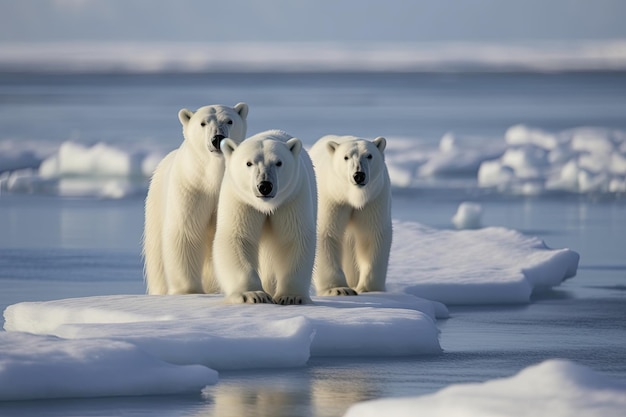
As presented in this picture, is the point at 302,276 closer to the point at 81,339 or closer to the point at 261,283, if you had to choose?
the point at 261,283

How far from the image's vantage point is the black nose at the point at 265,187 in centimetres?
692

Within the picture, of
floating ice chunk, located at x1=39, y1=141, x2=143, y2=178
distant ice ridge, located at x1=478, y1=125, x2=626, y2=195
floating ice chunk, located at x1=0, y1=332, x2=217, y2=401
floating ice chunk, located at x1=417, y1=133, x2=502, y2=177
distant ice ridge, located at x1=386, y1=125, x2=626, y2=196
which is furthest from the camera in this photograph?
floating ice chunk, located at x1=417, y1=133, x2=502, y2=177

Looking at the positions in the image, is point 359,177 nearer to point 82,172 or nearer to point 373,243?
point 373,243

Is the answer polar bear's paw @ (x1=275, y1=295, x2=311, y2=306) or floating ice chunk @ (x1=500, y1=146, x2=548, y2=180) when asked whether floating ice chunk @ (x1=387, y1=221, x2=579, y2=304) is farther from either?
floating ice chunk @ (x1=500, y1=146, x2=548, y2=180)

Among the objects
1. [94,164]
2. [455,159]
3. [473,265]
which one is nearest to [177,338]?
[473,265]

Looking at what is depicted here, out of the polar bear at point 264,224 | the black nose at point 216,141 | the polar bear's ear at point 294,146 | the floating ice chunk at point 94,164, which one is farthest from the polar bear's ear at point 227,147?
the floating ice chunk at point 94,164

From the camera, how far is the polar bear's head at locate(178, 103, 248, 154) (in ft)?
25.4

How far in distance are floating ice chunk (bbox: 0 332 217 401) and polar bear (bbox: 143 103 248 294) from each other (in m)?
2.06

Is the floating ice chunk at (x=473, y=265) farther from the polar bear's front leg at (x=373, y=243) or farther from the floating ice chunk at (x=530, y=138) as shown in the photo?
the floating ice chunk at (x=530, y=138)

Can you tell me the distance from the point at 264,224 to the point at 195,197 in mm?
671

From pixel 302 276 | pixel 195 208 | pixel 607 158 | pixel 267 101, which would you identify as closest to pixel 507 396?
pixel 302 276

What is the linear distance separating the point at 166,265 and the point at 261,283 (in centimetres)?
82

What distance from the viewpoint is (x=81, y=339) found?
5.88 meters

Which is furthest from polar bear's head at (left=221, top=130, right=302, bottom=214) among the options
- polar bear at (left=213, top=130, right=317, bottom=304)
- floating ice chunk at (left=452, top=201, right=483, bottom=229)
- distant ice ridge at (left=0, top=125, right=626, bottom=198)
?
distant ice ridge at (left=0, top=125, right=626, bottom=198)
